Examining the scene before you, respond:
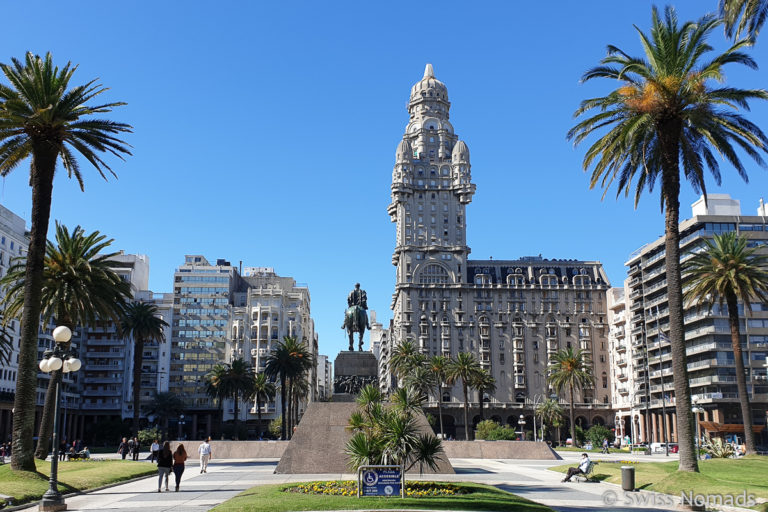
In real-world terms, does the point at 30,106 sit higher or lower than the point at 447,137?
lower

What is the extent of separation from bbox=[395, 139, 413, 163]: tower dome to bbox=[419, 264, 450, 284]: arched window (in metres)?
22.8

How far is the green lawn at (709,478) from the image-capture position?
84.9 feet

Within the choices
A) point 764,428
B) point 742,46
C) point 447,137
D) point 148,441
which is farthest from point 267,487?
point 447,137

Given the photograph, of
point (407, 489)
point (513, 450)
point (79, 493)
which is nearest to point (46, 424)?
point (79, 493)

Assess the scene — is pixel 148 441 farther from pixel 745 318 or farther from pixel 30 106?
pixel 745 318

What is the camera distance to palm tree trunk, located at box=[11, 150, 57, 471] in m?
30.9

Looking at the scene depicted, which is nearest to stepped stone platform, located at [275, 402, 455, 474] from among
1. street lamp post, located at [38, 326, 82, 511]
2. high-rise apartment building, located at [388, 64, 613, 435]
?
street lamp post, located at [38, 326, 82, 511]

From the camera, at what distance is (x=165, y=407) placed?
123125mm

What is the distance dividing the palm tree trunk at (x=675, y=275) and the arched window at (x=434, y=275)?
108602 mm

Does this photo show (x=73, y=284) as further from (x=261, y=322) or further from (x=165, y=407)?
(x=261, y=322)

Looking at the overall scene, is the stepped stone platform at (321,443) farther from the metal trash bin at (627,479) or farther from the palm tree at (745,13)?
the palm tree at (745,13)

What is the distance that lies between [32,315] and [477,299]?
115m

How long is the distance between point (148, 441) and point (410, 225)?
241ft

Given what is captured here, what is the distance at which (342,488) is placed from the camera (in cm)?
2497
